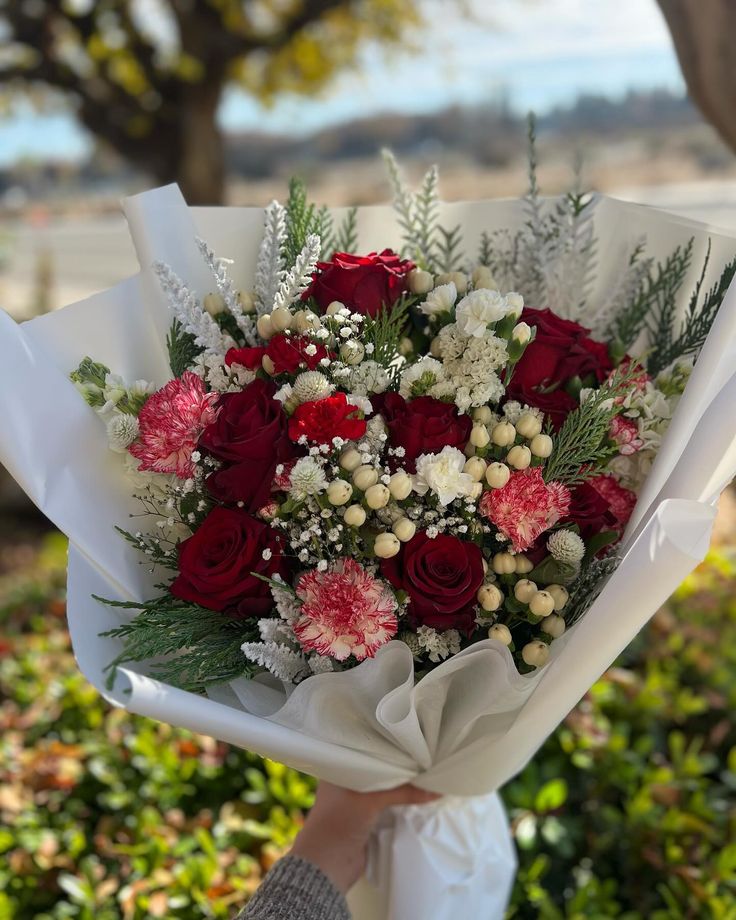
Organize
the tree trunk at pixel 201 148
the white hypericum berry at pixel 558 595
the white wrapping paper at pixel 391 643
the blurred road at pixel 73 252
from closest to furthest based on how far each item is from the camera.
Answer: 1. the white wrapping paper at pixel 391 643
2. the white hypericum berry at pixel 558 595
3. the tree trunk at pixel 201 148
4. the blurred road at pixel 73 252

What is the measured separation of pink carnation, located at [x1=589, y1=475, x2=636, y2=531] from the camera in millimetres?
1068

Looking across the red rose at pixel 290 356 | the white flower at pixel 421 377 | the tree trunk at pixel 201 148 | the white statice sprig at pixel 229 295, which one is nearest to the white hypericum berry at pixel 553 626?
the white flower at pixel 421 377

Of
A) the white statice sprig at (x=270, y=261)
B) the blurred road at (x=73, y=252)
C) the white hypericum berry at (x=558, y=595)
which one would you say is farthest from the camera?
the blurred road at (x=73, y=252)

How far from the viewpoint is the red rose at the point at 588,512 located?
999 mm

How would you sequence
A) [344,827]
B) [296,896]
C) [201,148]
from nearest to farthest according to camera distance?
[296,896]
[344,827]
[201,148]

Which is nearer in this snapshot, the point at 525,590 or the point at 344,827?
the point at 525,590

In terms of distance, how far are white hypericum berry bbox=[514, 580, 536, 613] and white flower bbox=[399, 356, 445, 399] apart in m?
0.25

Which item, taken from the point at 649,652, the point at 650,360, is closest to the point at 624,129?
the point at 649,652

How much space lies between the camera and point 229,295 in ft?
3.49

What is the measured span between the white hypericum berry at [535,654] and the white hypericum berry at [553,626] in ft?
0.06

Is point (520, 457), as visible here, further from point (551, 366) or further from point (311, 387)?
point (311, 387)

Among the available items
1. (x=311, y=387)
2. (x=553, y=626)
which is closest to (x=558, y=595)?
(x=553, y=626)

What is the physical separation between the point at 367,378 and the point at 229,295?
0.73 feet

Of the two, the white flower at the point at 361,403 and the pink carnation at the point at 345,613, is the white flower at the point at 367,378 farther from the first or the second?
the pink carnation at the point at 345,613
